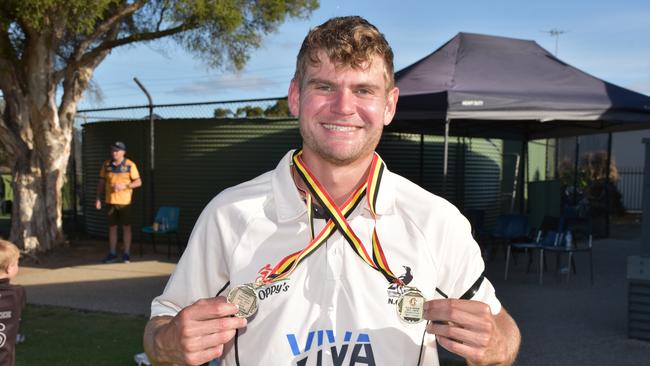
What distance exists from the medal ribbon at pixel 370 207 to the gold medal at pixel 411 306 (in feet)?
0.19

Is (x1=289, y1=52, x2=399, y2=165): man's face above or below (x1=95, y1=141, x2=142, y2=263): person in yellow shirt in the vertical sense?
above

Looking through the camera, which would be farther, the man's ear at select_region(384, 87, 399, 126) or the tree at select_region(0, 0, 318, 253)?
the tree at select_region(0, 0, 318, 253)

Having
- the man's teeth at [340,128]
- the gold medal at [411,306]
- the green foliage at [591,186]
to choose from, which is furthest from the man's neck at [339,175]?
the green foliage at [591,186]

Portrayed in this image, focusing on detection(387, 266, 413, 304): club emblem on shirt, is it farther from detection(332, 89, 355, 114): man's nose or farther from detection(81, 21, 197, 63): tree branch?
detection(81, 21, 197, 63): tree branch

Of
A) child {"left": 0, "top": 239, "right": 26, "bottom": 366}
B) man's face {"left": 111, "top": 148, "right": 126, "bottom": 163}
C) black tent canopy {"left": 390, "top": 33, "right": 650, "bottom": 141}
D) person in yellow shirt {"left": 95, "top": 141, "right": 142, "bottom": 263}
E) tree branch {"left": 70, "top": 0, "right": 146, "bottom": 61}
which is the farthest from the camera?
tree branch {"left": 70, "top": 0, "right": 146, "bottom": 61}

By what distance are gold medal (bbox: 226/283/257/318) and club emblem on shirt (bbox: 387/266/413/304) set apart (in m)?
0.40

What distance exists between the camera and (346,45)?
1885mm

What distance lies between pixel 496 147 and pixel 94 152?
9.78m

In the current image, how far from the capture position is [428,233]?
1955mm

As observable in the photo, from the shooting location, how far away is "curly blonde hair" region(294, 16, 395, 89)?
1.89 m

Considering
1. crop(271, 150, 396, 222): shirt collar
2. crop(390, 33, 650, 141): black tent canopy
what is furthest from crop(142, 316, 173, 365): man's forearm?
crop(390, 33, 650, 141): black tent canopy

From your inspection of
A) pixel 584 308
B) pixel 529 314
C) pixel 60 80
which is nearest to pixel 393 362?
pixel 529 314

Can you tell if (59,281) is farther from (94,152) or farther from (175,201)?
(94,152)

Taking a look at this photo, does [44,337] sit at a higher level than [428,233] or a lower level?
lower
